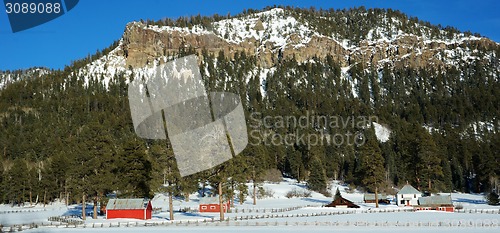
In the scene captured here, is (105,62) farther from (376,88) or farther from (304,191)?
(304,191)

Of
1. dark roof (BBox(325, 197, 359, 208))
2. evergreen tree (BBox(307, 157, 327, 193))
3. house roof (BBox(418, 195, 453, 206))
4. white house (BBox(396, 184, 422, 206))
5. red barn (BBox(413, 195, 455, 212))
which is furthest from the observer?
evergreen tree (BBox(307, 157, 327, 193))

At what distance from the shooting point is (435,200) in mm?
60188

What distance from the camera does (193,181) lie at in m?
54.1

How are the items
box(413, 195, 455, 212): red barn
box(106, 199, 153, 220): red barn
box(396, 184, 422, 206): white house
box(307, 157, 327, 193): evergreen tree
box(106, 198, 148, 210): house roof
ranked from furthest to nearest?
1. box(307, 157, 327, 193): evergreen tree
2. box(396, 184, 422, 206): white house
3. box(413, 195, 455, 212): red barn
4. box(106, 198, 148, 210): house roof
5. box(106, 199, 153, 220): red barn

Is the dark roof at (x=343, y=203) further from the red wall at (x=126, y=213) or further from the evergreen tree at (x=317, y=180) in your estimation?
the red wall at (x=126, y=213)

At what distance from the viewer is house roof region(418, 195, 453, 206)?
58750 mm

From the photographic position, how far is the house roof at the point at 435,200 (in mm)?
58750

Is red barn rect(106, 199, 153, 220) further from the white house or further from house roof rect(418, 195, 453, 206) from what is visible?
the white house

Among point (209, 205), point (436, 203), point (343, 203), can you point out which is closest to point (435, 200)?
point (436, 203)

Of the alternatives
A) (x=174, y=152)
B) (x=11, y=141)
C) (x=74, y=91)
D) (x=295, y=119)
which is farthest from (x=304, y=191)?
(x=74, y=91)

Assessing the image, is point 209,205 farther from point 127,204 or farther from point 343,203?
point 343,203

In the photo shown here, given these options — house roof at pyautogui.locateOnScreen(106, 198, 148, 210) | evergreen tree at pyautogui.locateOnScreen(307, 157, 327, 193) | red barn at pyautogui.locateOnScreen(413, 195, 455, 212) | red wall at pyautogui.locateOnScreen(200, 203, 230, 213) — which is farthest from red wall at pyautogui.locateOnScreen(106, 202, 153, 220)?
evergreen tree at pyautogui.locateOnScreen(307, 157, 327, 193)

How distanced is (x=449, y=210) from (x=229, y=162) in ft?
99.7

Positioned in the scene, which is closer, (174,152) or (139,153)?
(174,152)
